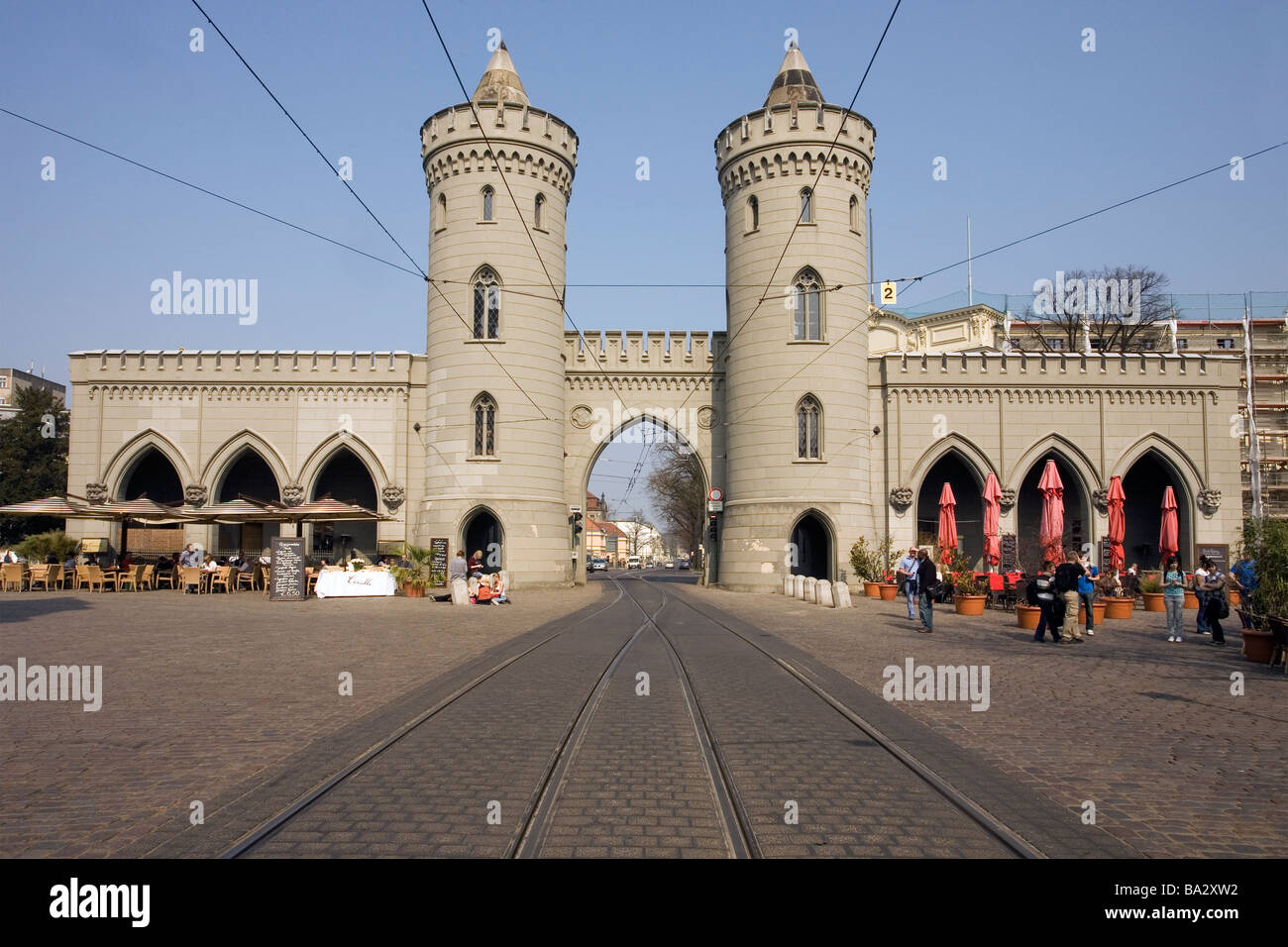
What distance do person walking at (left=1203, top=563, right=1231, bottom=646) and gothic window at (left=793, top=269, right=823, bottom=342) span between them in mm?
20811

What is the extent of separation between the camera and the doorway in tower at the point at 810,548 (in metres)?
39.1

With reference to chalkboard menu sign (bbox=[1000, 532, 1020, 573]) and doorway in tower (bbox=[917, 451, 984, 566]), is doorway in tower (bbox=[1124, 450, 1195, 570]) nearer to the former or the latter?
doorway in tower (bbox=[917, 451, 984, 566])

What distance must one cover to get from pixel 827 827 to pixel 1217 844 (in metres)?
2.13

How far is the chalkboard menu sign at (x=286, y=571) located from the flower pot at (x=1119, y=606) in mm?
20712

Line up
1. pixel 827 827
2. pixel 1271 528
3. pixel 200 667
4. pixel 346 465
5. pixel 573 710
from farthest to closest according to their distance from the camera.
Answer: pixel 346 465
pixel 1271 528
pixel 200 667
pixel 573 710
pixel 827 827

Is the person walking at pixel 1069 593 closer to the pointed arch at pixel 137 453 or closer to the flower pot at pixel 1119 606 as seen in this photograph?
the flower pot at pixel 1119 606

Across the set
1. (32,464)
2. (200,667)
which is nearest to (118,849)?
(200,667)

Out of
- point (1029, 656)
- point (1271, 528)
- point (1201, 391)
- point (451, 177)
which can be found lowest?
point (1029, 656)

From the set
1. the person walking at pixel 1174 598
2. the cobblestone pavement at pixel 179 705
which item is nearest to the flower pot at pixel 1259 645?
the person walking at pixel 1174 598

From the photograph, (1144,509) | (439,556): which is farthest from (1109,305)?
(439,556)

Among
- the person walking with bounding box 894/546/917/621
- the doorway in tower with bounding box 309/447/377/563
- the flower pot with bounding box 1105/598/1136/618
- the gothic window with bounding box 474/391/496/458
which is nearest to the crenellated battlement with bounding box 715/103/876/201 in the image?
the gothic window with bounding box 474/391/496/458

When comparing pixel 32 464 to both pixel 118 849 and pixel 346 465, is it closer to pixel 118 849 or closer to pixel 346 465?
pixel 346 465

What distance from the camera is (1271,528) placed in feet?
47.4

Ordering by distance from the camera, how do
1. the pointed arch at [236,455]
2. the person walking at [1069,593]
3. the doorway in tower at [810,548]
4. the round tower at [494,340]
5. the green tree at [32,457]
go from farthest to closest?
the green tree at [32,457]
the doorway in tower at [810,548]
the pointed arch at [236,455]
the round tower at [494,340]
the person walking at [1069,593]
